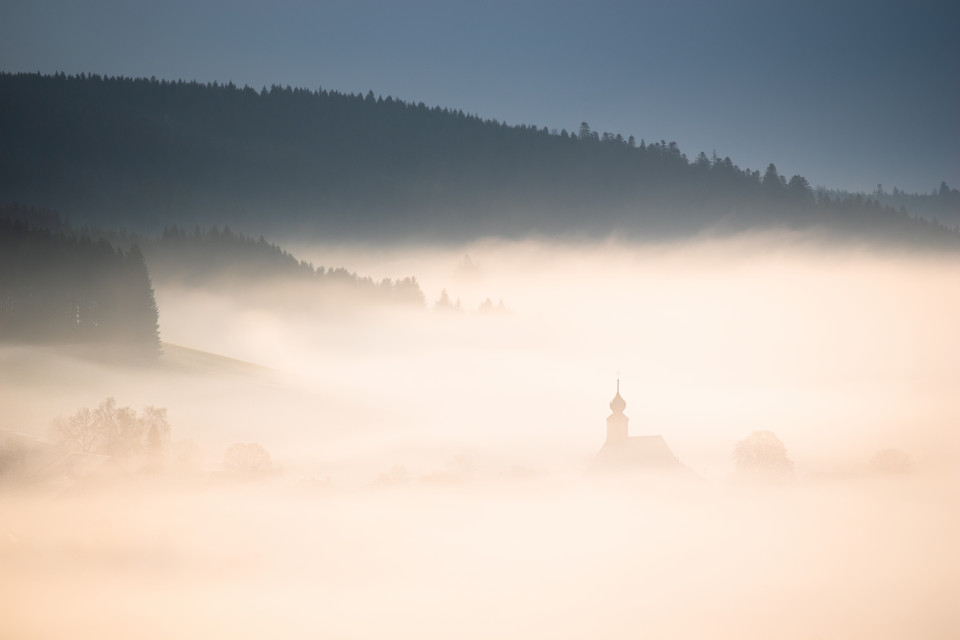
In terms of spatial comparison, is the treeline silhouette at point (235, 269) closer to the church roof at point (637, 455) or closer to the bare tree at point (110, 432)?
the bare tree at point (110, 432)

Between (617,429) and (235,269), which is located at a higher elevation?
(235,269)

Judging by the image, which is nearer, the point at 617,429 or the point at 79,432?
the point at 79,432

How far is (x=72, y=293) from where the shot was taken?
86625 mm

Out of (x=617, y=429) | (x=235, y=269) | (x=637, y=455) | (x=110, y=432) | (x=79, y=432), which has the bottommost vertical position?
(x=79, y=432)

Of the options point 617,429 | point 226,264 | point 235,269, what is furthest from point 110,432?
point 235,269

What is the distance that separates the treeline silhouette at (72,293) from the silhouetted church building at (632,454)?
44199 mm

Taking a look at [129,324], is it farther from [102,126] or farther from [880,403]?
[880,403]

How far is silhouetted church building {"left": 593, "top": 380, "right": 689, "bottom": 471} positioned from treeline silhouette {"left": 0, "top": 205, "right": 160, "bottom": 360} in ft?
145

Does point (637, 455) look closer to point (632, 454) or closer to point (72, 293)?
point (632, 454)

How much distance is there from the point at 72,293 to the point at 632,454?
53576 millimetres

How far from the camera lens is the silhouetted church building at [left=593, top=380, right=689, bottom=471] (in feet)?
257

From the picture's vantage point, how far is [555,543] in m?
82.1

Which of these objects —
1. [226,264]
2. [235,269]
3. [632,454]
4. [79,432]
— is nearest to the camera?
[79,432]

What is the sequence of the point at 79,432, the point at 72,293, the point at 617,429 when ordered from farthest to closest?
the point at 72,293
the point at 617,429
the point at 79,432
